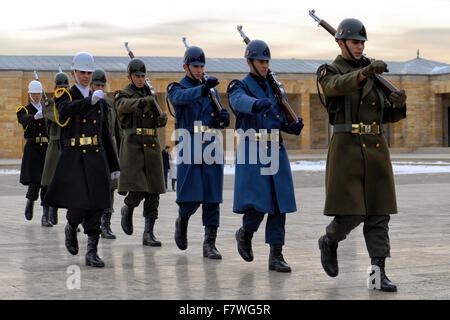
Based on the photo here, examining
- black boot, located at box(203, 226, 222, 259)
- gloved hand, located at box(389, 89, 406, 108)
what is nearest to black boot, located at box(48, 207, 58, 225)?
black boot, located at box(203, 226, 222, 259)

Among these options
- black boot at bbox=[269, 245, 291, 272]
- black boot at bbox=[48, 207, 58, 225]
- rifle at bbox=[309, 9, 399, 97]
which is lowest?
black boot at bbox=[48, 207, 58, 225]

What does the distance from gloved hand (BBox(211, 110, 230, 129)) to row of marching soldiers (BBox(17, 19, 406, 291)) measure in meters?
0.01

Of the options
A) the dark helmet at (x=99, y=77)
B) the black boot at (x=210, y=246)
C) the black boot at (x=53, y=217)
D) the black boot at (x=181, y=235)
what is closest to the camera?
the black boot at (x=210, y=246)

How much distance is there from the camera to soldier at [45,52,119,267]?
27.9 ft

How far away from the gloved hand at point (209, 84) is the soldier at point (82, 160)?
3.34 ft

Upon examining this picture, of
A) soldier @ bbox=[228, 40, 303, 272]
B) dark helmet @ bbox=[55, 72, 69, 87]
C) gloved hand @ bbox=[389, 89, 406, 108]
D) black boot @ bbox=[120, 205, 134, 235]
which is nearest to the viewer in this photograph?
gloved hand @ bbox=[389, 89, 406, 108]

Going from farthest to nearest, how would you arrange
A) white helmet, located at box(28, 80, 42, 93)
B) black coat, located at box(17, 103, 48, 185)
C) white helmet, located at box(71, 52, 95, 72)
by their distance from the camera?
black coat, located at box(17, 103, 48, 185), white helmet, located at box(28, 80, 42, 93), white helmet, located at box(71, 52, 95, 72)

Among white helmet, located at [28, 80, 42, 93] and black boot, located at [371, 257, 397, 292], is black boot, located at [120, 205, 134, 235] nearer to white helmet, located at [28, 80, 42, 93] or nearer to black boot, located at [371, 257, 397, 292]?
white helmet, located at [28, 80, 42, 93]

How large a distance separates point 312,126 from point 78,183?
53.7 metres

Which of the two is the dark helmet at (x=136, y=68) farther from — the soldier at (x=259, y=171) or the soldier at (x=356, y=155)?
the soldier at (x=356, y=155)

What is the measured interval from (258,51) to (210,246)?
7.02 feet

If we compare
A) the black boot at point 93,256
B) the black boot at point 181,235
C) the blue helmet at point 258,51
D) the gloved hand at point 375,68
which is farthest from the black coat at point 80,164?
the gloved hand at point 375,68

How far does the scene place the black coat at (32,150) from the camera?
13.9 m

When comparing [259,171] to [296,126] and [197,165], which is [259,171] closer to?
[296,126]
